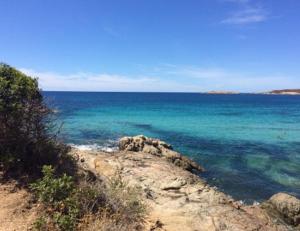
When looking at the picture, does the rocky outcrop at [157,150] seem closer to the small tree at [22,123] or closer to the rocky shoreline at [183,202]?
the rocky shoreline at [183,202]

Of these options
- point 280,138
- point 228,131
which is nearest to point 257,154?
point 280,138

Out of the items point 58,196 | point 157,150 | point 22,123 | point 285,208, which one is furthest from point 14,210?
point 157,150

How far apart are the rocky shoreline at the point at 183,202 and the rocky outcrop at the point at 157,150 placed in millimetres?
4926

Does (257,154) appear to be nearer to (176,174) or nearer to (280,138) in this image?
(280,138)

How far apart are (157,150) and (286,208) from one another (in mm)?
9390

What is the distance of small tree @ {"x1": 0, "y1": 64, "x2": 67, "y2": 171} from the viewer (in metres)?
8.61

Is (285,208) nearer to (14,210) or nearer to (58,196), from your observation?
(58,196)

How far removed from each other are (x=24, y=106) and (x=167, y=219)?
4.94 metres

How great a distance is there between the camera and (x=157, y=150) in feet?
69.8

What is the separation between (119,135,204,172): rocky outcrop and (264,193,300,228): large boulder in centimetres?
702

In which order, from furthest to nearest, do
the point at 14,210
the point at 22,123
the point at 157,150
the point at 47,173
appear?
the point at 157,150
the point at 22,123
the point at 47,173
the point at 14,210

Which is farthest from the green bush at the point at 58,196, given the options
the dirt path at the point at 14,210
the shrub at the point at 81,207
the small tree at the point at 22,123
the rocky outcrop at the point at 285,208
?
the rocky outcrop at the point at 285,208

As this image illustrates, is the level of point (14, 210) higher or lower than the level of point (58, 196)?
lower

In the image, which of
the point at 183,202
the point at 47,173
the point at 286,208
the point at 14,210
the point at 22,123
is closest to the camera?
the point at 14,210
